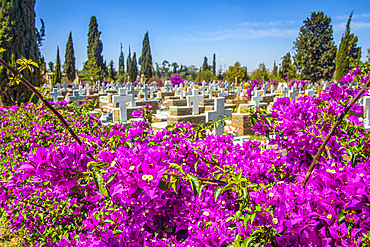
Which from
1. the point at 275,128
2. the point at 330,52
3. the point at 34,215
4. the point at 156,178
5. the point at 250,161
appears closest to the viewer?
the point at 156,178

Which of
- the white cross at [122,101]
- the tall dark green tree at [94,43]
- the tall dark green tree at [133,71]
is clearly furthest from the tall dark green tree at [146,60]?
the white cross at [122,101]

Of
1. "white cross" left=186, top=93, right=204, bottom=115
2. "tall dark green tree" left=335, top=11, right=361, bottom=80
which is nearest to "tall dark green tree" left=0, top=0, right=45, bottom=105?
"white cross" left=186, top=93, right=204, bottom=115

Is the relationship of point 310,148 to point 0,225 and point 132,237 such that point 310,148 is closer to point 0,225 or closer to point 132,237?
point 132,237

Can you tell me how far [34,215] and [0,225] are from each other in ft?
5.18

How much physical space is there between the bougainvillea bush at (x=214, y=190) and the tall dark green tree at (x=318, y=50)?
1633 inches

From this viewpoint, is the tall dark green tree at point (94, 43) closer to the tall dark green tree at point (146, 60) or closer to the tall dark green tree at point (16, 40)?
the tall dark green tree at point (146, 60)

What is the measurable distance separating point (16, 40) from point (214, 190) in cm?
1159

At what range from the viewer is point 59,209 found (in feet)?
7.20

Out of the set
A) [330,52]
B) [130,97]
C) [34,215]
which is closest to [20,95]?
[130,97]

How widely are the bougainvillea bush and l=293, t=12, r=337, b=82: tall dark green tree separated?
41.5m

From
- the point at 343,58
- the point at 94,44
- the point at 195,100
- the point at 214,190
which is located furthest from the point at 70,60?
the point at 214,190

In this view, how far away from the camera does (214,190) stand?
130 cm

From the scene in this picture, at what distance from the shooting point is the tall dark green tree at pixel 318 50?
38094mm

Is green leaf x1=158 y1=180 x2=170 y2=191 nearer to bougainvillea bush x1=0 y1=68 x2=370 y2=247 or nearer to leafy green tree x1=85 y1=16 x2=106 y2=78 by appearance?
bougainvillea bush x1=0 y1=68 x2=370 y2=247
